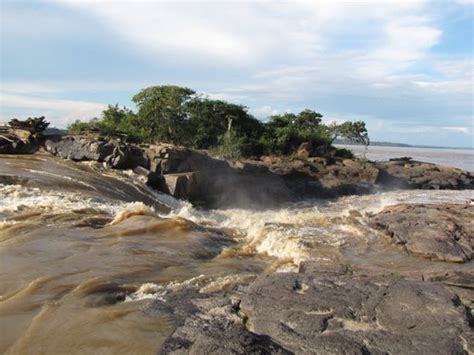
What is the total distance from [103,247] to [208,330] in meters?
4.01

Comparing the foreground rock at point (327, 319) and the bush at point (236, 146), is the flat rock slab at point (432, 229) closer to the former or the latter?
the foreground rock at point (327, 319)

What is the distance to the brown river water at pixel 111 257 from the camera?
4.36 m

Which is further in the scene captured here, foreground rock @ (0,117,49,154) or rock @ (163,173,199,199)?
foreground rock @ (0,117,49,154)

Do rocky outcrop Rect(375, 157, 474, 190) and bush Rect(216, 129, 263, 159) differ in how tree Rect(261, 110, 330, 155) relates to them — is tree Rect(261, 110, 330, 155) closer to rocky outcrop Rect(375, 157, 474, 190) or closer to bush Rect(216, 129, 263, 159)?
bush Rect(216, 129, 263, 159)

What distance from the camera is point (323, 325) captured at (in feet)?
13.0

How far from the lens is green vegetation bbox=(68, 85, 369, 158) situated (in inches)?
1013

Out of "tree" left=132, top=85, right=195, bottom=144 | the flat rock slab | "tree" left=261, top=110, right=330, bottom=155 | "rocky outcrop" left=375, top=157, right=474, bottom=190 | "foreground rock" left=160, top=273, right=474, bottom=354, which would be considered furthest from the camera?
"tree" left=261, top=110, right=330, bottom=155

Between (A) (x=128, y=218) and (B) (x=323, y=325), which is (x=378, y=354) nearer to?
(B) (x=323, y=325)

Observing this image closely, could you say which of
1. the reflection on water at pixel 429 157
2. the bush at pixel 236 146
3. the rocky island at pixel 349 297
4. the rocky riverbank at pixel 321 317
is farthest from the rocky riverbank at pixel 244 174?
the rocky riverbank at pixel 321 317

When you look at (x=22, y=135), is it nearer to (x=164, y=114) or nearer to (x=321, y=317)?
(x=164, y=114)

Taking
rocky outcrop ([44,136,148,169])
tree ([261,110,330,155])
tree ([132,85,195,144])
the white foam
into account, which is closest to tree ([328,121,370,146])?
tree ([261,110,330,155])

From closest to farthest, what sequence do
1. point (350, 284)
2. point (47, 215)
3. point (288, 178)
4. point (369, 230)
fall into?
point (350, 284)
point (47, 215)
point (369, 230)
point (288, 178)

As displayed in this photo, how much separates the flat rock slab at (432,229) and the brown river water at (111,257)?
338 millimetres

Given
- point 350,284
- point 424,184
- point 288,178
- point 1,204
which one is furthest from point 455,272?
point 424,184
